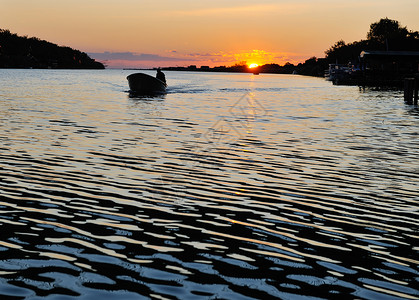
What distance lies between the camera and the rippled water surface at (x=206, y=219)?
763 cm

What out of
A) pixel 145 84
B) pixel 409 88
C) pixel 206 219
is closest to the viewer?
pixel 206 219

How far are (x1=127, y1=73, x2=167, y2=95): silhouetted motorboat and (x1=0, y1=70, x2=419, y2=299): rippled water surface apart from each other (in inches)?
1509

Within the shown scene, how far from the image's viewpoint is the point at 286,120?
35906 millimetres

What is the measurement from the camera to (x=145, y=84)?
205 feet

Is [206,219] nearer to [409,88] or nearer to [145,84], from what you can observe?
[409,88]

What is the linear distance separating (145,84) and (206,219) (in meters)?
52.8

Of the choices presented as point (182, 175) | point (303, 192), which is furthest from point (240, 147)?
point (303, 192)

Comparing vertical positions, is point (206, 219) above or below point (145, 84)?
below

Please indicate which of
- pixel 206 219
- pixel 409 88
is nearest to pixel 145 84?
pixel 409 88

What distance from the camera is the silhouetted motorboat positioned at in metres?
61.8

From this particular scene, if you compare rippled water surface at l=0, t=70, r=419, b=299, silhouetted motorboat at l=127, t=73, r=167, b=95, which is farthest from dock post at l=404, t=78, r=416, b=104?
rippled water surface at l=0, t=70, r=419, b=299

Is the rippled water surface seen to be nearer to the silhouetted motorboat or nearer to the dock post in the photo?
the dock post

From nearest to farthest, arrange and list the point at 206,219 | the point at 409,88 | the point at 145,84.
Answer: the point at 206,219 < the point at 409,88 < the point at 145,84

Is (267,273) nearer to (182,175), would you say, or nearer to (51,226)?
(51,226)
